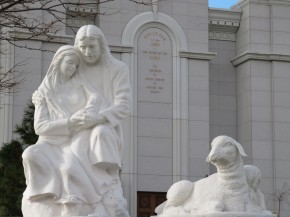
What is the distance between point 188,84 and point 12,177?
36.8 ft

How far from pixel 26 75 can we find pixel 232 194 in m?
17.5

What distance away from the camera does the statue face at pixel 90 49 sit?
1080cm

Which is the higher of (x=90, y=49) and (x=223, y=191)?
(x=90, y=49)

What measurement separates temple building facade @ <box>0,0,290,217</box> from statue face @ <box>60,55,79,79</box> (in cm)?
1550

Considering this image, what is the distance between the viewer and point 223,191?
9.76 metres

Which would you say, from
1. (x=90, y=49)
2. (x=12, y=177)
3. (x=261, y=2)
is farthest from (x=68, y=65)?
(x=261, y=2)

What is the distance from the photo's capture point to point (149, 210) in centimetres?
2747

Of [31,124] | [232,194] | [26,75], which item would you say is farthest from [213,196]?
[26,75]

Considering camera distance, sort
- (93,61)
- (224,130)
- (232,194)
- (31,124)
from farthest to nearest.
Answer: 1. (224,130)
2. (31,124)
3. (93,61)
4. (232,194)

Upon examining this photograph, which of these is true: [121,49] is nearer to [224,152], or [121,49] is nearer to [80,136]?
[80,136]

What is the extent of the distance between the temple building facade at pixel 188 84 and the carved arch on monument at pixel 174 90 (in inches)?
1.3

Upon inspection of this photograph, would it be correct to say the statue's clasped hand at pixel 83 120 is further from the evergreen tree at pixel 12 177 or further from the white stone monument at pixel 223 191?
the evergreen tree at pixel 12 177

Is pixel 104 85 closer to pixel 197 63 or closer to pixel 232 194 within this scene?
pixel 232 194

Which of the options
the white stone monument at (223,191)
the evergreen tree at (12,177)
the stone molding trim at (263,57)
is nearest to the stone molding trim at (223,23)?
the stone molding trim at (263,57)
